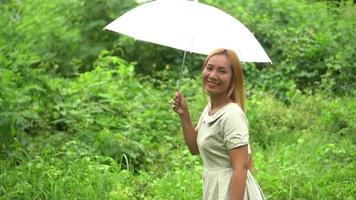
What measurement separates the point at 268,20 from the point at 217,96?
7135 mm

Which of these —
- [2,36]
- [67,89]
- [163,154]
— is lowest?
[163,154]

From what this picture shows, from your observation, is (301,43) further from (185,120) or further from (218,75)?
(218,75)

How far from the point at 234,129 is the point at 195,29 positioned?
0.72m

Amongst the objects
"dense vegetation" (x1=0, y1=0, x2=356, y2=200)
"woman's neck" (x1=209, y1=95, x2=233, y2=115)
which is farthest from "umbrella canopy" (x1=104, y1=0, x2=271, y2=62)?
"dense vegetation" (x1=0, y1=0, x2=356, y2=200)

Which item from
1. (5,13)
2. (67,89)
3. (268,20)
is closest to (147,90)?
(67,89)

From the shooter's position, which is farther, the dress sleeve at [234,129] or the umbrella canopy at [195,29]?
the umbrella canopy at [195,29]

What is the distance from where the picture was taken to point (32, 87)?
605 centimetres

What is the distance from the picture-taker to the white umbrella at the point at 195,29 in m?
3.43

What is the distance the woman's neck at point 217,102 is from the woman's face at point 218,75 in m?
0.04

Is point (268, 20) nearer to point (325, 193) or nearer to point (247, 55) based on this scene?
point (325, 193)

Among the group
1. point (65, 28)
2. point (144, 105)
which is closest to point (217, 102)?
point (144, 105)

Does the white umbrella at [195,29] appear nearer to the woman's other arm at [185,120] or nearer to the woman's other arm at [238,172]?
the woman's other arm at [185,120]

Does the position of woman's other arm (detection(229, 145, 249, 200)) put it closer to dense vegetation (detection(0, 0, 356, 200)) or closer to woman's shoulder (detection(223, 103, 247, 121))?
woman's shoulder (detection(223, 103, 247, 121))

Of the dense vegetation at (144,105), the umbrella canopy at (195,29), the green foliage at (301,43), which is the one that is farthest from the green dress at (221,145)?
the green foliage at (301,43)
